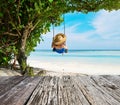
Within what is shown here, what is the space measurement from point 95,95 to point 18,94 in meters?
0.74

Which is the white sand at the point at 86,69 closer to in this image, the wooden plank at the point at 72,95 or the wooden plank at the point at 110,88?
the wooden plank at the point at 110,88

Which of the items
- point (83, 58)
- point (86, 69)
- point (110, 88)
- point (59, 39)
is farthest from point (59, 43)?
point (83, 58)

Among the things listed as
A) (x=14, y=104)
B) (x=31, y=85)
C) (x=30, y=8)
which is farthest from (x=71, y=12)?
(x=14, y=104)

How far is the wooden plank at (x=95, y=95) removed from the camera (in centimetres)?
317

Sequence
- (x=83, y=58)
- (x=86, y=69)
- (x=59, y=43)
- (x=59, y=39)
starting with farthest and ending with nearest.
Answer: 1. (x=83, y=58)
2. (x=86, y=69)
3. (x=59, y=39)
4. (x=59, y=43)

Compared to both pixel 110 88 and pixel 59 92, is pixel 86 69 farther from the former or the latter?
pixel 59 92

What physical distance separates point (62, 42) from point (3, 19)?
2824 millimetres

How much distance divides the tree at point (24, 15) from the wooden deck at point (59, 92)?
10.1 meters

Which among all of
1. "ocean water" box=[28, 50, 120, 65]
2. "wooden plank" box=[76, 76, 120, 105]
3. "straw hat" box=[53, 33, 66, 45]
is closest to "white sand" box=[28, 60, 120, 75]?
"ocean water" box=[28, 50, 120, 65]

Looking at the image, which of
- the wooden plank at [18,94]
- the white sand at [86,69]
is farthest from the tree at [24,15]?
the white sand at [86,69]

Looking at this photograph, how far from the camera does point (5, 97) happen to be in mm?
3477

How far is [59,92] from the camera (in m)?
3.75

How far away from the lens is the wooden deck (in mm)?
3221

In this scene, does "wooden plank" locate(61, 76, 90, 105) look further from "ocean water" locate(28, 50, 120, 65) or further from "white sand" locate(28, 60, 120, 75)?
"ocean water" locate(28, 50, 120, 65)
